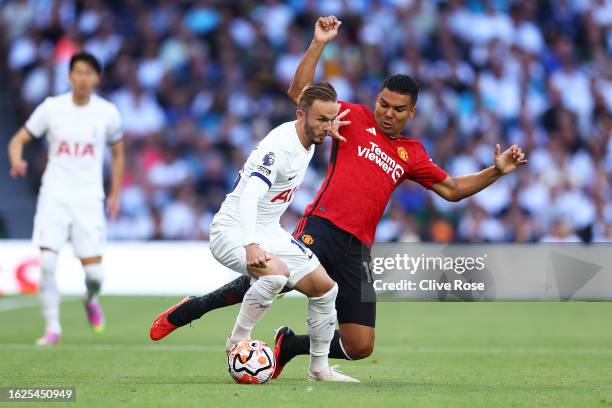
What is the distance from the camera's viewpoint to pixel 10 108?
22.4 m

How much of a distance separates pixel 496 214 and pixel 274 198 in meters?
12.0

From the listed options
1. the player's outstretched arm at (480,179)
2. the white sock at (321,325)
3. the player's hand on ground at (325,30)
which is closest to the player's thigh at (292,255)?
the white sock at (321,325)

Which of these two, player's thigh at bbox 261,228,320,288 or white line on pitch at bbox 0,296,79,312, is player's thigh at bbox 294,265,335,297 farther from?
white line on pitch at bbox 0,296,79,312

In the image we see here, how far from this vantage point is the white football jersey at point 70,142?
38.0 ft

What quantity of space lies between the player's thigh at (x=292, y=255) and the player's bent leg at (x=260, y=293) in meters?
0.07

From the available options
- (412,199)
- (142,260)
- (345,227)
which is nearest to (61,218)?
(345,227)

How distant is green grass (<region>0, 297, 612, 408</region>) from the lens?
287 inches

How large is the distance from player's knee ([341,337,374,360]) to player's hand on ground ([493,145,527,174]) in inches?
61.2

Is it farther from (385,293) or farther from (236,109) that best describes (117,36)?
(385,293)

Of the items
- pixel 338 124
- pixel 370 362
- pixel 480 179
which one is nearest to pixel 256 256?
pixel 338 124

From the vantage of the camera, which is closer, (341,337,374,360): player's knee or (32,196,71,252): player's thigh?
(341,337,374,360): player's knee

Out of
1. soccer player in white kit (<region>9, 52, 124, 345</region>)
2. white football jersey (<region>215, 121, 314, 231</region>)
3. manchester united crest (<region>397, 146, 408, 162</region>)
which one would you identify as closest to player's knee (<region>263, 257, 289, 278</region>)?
white football jersey (<region>215, 121, 314, 231</region>)

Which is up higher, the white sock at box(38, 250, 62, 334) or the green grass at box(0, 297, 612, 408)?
the white sock at box(38, 250, 62, 334)

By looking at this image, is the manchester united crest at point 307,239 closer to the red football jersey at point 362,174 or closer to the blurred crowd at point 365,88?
the red football jersey at point 362,174
